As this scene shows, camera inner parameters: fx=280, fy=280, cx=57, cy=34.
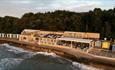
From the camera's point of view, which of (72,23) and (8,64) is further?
(72,23)

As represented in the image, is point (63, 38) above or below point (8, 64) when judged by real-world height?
above

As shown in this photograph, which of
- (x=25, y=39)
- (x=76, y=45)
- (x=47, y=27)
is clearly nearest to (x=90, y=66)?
(x=76, y=45)

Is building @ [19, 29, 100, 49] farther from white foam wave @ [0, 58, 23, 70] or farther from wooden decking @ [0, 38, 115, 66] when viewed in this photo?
white foam wave @ [0, 58, 23, 70]

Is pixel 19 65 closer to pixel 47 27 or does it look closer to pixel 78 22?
pixel 78 22

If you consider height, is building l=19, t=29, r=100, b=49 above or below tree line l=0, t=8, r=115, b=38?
below

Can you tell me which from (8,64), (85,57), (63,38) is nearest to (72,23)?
(63,38)

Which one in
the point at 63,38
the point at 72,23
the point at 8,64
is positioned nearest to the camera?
the point at 8,64

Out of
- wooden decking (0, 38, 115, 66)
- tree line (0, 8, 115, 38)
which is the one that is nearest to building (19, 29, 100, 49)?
wooden decking (0, 38, 115, 66)

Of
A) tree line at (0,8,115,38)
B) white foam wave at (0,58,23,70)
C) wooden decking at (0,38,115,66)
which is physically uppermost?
tree line at (0,8,115,38)

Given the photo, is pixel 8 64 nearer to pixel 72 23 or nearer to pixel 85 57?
pixel 85 57
